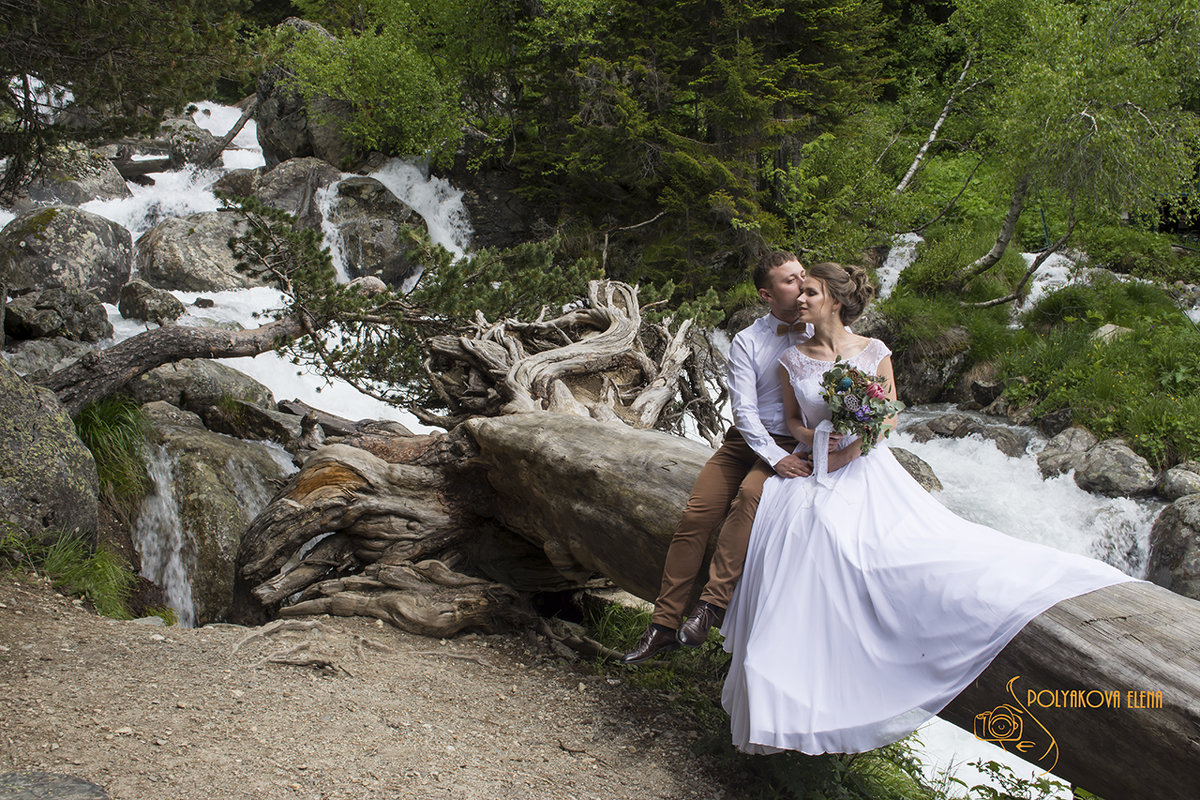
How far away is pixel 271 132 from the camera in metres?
21.5

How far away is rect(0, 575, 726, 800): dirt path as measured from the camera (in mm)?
3326

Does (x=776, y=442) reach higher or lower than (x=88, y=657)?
higher

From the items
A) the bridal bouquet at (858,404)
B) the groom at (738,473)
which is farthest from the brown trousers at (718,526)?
the bridal bouquet at (858,404)

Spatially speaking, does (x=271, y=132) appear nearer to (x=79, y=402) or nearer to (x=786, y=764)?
(x=79, y=402)

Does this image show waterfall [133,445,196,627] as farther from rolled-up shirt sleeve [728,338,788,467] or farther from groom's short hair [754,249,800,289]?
groom's short hair [754,249,800,289]

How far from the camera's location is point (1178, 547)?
31.8ft

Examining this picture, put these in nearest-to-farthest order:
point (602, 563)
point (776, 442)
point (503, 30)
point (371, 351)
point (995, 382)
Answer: point (776, 442) < point (602, 563) < point (371, 351) < point (995, 382) < point (503, 30)

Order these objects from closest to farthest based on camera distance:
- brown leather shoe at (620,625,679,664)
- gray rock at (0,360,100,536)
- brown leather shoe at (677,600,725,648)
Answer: brown leather shoe at (677,600,725,648), brown leather shoe at (620,625,679,664), gray rock at (0,360,100,536)

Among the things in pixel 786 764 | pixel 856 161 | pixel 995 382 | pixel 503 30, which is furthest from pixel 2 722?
pixel 503 30

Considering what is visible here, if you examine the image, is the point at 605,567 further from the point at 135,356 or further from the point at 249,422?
the point at 249,422

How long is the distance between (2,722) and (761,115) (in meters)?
15.8

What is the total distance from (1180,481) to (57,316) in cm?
1535

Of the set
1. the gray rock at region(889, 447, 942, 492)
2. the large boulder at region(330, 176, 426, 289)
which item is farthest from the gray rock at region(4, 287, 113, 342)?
the gray rock at region(889, 447, 942, 492)

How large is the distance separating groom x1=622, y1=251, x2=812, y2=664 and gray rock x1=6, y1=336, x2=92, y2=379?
9408mm
